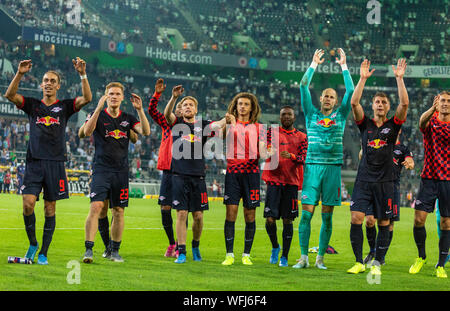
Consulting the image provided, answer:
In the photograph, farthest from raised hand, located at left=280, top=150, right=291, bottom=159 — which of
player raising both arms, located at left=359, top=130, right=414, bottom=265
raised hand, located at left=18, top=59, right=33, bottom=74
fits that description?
raised hand, located at left=18, top=59, right=33, bottom=74

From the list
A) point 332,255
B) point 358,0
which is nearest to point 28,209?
point 332,255

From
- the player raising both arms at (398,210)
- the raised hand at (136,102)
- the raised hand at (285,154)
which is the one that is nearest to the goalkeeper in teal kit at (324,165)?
the raised hand at (285,154)

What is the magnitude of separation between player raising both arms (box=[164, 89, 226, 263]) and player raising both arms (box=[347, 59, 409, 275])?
2.19 metres

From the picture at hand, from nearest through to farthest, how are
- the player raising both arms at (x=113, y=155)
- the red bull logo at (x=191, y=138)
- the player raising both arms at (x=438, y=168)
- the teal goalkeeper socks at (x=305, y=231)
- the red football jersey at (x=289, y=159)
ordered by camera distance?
1. the player raising both arms at (x=438, y=168)
2. the player raising both arms at (x=113, y=155)
3. the teal goalkeeper socks at (x=305, y=231)
4. the red bull logo at (x=191, y=138)
5. the red football jersey at (x=289, y=159)

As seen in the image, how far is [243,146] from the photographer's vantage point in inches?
396

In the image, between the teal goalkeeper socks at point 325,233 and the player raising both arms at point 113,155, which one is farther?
the teal goalkeeper socks at point 325,233

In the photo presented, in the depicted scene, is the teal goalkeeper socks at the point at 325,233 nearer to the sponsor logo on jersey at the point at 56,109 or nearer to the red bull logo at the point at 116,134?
the red bull logo at the point at 116,134

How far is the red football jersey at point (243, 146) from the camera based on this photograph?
32.9ft

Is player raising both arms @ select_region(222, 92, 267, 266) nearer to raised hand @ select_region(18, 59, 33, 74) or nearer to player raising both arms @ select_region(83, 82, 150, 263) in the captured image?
player raising both arms @ select_region(83, 82, 150, 263)

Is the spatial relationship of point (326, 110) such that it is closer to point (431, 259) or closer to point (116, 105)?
point (116, 105)

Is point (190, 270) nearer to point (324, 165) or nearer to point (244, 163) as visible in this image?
point (244, 163)

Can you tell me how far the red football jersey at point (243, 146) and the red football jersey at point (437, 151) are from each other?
8.21ft

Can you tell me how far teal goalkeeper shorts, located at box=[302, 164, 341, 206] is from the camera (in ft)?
32.3
